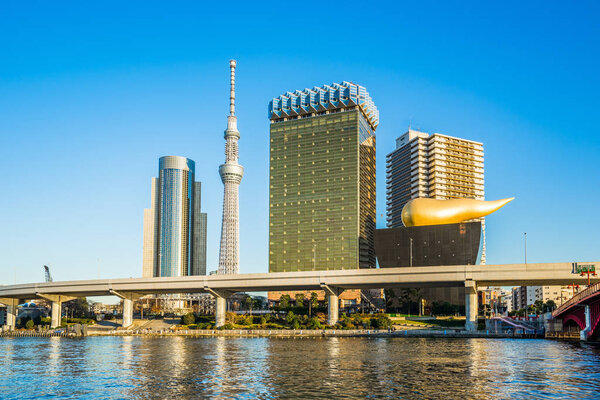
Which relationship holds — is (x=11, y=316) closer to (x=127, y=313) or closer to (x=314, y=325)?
(x=127, y=313)

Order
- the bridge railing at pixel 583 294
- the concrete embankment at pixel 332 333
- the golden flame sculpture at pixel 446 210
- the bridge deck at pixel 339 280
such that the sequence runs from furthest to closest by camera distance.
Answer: the golden flame sculpture at pixel 446 210 < the bridge deck at pixel 339 280 < the concrete embankment at pixel 332 333 < the bridge railing at pixel 583 294

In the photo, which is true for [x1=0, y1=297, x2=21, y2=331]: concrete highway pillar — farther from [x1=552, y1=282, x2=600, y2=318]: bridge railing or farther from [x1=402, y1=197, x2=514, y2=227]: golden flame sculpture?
[x1=552, y1=282, x2=600, y2=318]: bridge railing

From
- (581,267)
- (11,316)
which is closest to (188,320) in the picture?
(11,316)

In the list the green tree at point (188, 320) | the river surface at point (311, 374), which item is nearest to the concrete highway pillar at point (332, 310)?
the green tree at point (188, 320)

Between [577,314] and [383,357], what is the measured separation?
137 ft

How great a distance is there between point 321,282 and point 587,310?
5903 centimetres

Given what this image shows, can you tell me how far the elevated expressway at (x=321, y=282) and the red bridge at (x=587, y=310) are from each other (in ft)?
58.8

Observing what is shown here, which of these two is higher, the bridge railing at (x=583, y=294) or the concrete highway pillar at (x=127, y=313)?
the bridge railing at (x=583, y=294)

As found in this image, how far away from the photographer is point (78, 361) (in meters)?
65.9

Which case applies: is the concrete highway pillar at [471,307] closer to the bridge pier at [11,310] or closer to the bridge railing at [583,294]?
the bridge railing at [583,294]

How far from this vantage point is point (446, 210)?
534ft

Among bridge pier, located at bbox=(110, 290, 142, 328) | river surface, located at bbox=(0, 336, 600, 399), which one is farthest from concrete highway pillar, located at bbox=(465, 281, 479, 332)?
bridge pier, located at bbox=(110, 290, 142, 328)

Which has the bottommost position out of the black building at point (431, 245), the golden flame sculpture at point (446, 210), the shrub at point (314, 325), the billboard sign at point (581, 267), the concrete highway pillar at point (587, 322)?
the shrub at point (314, 325)

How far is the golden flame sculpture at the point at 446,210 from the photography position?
15838cm
